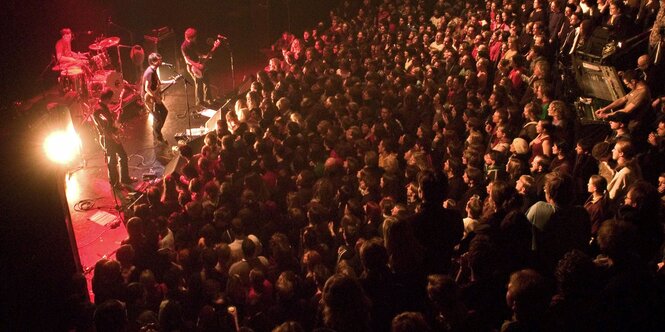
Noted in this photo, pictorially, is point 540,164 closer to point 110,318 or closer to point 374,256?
point 374,256

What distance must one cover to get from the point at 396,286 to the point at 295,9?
41.4ft

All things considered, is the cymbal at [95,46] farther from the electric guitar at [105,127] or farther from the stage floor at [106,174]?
the electric guitar at [105,127]

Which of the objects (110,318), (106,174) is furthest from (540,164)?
(106,174)

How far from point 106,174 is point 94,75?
120 inches

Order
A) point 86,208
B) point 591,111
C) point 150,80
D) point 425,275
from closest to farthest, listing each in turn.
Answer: point 425,275
point 591,111
point 86,208
point 150,80

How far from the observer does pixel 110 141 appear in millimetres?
7867

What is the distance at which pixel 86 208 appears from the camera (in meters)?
7.78

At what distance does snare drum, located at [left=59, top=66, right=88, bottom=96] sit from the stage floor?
602 mm

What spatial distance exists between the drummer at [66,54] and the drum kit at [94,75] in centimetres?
4

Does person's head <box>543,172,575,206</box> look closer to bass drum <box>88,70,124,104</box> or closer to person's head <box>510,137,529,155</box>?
person's head <box>510,137,529,155</box>

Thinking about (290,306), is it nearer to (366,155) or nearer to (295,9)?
(366,155)

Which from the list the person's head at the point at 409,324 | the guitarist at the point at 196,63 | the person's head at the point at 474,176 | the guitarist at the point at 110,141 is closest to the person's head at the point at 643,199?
the person's head at the point at 474,176

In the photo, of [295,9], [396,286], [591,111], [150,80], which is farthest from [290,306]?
[295,9]

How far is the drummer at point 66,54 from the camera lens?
1020cm
